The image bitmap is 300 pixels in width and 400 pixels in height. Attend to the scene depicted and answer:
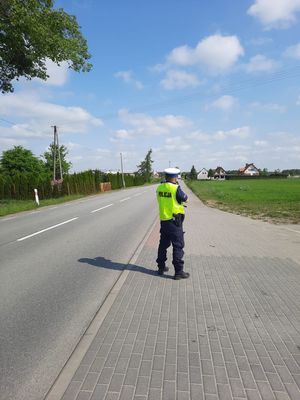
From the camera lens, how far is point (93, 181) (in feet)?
149

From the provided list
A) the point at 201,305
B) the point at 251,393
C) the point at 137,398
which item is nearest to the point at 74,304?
the point at 201,305

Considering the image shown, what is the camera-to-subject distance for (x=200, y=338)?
12.4 ft

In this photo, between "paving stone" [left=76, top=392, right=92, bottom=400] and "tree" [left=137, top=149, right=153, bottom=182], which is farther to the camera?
"tree" [left=137, top=149, right=153, bottom=182]

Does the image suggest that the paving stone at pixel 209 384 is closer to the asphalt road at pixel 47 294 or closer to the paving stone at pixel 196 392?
the paving stone at pixel 196 392

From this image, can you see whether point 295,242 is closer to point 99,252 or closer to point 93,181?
point 99,252

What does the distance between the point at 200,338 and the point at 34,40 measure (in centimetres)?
1573

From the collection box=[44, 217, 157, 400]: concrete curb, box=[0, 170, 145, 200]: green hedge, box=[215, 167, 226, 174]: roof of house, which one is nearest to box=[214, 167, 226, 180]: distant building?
box=[215, 167, 226, 174]: roof of house

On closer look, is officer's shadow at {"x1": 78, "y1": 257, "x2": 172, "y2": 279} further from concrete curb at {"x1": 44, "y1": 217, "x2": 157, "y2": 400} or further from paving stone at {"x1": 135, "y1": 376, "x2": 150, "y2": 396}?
paving stone at {"x1": 135, "y1": 376, "x2": 150, "y2": 396}

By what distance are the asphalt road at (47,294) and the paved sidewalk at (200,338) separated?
1.14 feet

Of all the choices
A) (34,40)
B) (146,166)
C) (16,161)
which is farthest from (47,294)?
(146,166)

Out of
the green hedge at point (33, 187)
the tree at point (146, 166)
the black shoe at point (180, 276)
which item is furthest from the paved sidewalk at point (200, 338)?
the tree at point (146, 166)

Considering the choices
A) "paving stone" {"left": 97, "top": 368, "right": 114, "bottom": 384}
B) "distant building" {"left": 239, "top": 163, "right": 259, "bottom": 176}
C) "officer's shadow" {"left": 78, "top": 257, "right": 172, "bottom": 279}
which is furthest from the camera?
"distant building" {"left": 239, "top": 163, "right": 259, "bottom": 176}

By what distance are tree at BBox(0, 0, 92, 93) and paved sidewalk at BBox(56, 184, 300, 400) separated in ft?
41.5

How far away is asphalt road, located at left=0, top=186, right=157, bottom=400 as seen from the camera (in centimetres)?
326
